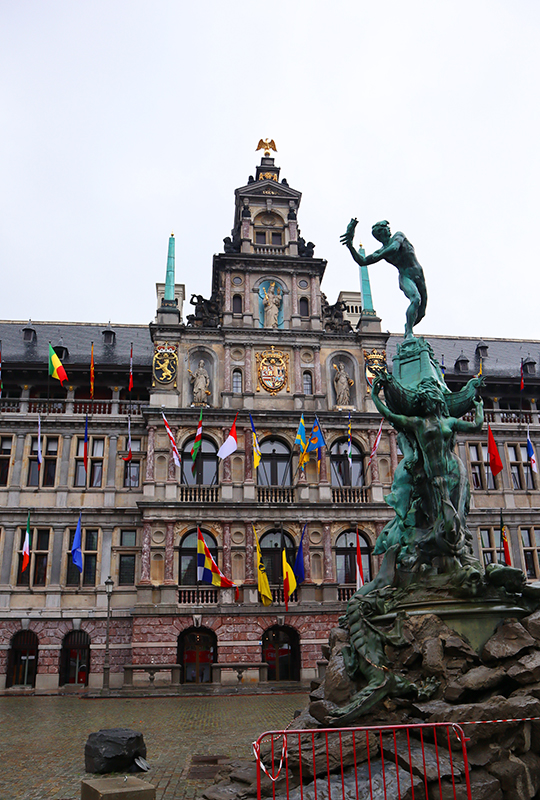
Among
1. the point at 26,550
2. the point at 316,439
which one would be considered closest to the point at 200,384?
the point at 316,439

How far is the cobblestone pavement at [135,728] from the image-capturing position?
10789 millimetres

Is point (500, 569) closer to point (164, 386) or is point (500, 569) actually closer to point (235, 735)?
point (235, 735)

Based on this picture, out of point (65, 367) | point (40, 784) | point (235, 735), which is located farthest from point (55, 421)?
point (40, 784)

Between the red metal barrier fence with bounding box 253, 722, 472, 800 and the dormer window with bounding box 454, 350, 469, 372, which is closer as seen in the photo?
the red metal barrier fence with bounding box 253, 722, 472, 800

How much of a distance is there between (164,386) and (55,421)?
5.67 metres

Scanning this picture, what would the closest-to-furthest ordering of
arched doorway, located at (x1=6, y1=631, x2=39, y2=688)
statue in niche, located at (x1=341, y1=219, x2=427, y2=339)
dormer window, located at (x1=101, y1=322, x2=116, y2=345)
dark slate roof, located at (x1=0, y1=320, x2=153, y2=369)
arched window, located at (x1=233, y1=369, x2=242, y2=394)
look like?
statue in niche, located at (x1=341, y1=219, x2=427, y2=339), arched doorway, located at (x1=6, y1=631, x2=39, y2=688), arched window, located at (x1=233, y1=369, x2=242, y2=394), dark slate roof, located at (x1=0, y1=320, x2=153, y2=369), dormer window, located at (x1=101, y1=322, x2=116, y2=345)

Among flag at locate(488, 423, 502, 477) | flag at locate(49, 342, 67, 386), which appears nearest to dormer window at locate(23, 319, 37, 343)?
flag at locate(49, 342, 67, 386)

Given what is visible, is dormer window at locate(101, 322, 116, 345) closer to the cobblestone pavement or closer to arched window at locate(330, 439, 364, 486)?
arched window at locate(330, 439, 364, 486)

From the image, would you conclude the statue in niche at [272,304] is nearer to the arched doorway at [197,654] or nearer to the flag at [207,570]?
the flag at [207,570]

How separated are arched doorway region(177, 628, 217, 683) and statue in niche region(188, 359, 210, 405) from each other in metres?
10.9

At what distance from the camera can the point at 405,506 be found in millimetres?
14117

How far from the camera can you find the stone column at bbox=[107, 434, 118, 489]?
33.0 meters

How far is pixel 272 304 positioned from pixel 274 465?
8.66 metres

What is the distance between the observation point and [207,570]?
2948 cm
